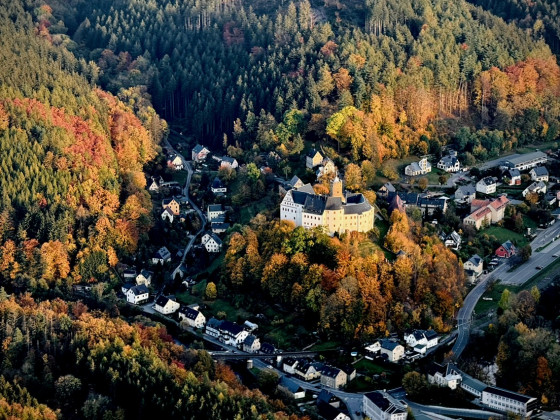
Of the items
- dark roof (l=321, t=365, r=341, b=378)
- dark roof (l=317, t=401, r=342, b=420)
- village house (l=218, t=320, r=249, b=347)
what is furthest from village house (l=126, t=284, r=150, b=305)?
dark roof (l=317, t=401, r=342, b=420)

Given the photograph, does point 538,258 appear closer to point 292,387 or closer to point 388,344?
point 388,344

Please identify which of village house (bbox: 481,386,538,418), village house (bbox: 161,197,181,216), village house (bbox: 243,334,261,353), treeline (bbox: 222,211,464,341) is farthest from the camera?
village house (bbox: 161,197,181,216)

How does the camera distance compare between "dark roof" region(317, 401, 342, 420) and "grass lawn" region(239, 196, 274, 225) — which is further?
"grass lawn" region(239, 196, 274, 225)

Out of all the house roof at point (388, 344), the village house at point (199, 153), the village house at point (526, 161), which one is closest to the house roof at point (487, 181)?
the village house at point (526, 161)

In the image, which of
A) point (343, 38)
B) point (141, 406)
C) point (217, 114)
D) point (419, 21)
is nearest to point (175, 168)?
point (217, 114)

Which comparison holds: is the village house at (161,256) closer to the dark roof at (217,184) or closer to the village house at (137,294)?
the village house at (137,294)

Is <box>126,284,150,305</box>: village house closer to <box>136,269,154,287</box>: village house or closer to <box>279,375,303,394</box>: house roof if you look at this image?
<box>136,269,154,287</box>: village house
